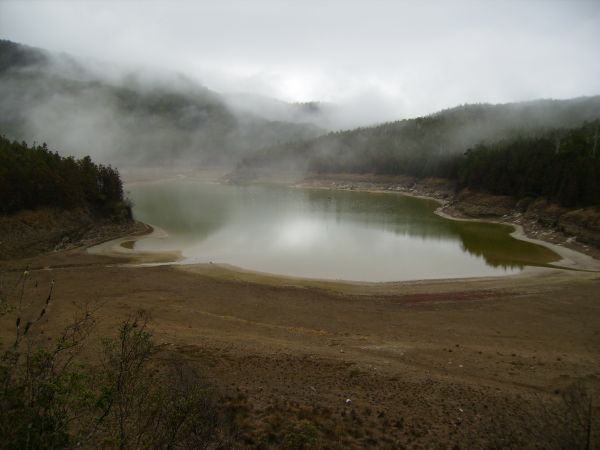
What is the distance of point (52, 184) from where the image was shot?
118ft

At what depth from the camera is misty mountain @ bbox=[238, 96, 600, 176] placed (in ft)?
347

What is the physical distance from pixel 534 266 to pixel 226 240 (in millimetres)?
26757

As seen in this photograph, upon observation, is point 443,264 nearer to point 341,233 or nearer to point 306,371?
point 341,233

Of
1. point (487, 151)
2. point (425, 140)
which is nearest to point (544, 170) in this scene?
point (487, 151)

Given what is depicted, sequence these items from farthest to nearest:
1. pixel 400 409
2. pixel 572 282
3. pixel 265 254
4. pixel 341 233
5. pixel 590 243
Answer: pixel 341 233, pixel 590 243, pixel 265 254, pixel 572 282, pixel 400 409

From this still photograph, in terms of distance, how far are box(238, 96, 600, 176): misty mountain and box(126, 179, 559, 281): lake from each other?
4396 cm

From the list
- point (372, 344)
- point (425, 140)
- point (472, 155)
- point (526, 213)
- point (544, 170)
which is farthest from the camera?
point (425, 140)

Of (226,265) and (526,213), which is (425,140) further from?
(226,265)

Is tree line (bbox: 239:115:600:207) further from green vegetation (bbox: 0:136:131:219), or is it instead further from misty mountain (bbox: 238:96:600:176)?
green vegetation (bbox: 0:136:131:219)

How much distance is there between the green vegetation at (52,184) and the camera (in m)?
32.4

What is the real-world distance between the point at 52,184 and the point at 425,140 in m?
107

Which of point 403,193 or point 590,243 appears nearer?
point 590,243

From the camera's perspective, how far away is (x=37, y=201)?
113 feet

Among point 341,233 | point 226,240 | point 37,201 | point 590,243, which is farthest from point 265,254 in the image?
point 590,243
